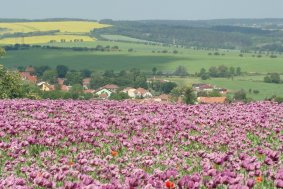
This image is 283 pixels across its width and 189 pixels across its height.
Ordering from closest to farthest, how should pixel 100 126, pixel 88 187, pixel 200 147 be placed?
1. pixel 88 187
2. pixel 200 147
3. pixel 100 126

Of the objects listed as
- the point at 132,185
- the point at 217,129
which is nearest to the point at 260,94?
the point at 217,129

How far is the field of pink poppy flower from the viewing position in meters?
7.31

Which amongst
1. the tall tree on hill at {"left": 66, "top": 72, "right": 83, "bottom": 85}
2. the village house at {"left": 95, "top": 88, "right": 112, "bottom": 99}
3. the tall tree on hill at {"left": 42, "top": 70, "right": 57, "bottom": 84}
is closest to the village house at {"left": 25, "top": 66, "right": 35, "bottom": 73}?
the tall tree on hill at {"left": 42, "top": 70, "right": 57, "bottom": 84}

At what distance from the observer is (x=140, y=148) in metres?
11.1

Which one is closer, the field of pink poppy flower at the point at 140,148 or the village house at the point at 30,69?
the field of pink poppy flower at the point at 140,148

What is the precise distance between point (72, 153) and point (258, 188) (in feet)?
13.6

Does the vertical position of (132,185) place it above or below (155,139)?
above

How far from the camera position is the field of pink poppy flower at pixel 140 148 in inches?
288

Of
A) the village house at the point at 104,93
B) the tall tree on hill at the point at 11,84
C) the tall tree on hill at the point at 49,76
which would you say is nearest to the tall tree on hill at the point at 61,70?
the tall tree on hill at the point at 49,76

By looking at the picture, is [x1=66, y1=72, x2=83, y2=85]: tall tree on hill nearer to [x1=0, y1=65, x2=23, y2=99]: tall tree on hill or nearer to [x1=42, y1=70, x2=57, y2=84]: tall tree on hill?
[x1=42, y1=70, x2=57, y2=84]: tall tree on hill

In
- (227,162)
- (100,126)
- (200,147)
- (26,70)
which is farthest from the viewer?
(26,70)

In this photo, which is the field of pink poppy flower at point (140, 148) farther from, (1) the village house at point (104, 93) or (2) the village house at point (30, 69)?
(2) the village house at point (30, 69)

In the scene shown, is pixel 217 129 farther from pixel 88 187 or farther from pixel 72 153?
pixel 88 187

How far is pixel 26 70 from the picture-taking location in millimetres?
189625
